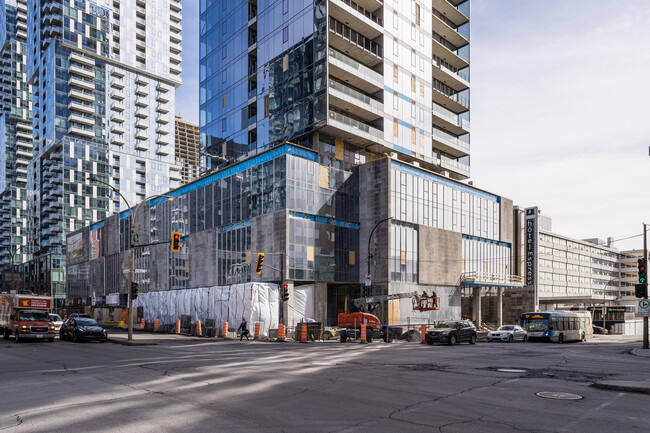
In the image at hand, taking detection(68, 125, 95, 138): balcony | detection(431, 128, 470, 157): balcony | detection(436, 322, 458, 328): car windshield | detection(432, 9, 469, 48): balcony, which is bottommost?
detection(436, 322, 458, 328): car windshield

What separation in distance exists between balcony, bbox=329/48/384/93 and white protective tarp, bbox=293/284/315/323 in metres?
22.1

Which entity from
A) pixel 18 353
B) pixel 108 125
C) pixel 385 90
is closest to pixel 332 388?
pixel 18 353

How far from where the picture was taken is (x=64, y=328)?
35.1 m

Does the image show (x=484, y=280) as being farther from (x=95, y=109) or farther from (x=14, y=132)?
(x=14, y=132)

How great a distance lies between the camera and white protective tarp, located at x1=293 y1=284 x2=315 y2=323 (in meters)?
46.9

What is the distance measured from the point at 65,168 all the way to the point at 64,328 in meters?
92.3

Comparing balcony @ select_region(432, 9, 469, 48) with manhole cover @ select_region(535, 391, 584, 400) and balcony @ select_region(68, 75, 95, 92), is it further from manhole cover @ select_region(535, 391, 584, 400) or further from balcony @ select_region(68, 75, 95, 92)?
balcony @ select_region(68, 75, 95, 92)

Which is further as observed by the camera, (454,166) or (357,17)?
(454,166)

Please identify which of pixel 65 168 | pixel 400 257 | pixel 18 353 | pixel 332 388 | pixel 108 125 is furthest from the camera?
pixel 108 125

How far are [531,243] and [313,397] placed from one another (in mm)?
65965

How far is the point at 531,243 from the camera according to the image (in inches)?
2800

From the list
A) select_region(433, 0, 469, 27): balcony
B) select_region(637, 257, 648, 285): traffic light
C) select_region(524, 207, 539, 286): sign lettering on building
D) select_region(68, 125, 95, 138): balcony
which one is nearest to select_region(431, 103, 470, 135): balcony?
select_region(433, 0, 469, 27): balcony

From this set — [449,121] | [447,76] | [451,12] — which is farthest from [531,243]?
[451,12]

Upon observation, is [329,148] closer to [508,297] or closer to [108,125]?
[508,297]
